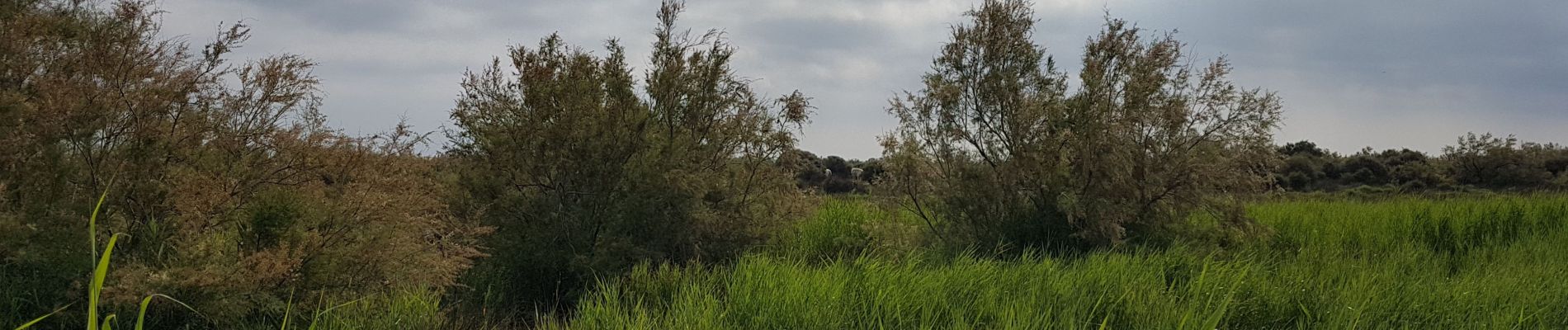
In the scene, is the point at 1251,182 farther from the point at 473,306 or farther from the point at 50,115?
the point at 50,115

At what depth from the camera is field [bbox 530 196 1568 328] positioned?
14.1ft

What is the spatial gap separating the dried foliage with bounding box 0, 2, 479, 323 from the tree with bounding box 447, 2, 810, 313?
1.30m

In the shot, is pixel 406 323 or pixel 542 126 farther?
pixel 542 126

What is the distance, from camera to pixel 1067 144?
7570mm

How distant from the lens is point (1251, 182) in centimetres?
776

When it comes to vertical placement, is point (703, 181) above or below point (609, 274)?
above

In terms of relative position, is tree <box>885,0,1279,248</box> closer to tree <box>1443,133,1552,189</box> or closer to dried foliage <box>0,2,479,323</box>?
dried foliage <box>0,2,479,323</box>

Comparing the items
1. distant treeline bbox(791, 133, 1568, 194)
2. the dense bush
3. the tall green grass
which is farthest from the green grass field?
distant treeline bbox(791, 133, 1568, 194)

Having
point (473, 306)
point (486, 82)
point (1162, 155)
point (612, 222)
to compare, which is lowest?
point (473, 306)

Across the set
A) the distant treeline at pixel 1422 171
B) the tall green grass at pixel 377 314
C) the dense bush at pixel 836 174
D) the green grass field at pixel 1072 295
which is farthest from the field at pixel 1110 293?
the distant treeline at pixel 1422 171

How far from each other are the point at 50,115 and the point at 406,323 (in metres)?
1.93

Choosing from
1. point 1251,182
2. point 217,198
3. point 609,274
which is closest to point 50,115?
point 217,198

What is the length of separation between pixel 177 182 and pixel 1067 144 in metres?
6.19

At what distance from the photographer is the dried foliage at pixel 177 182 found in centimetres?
437
